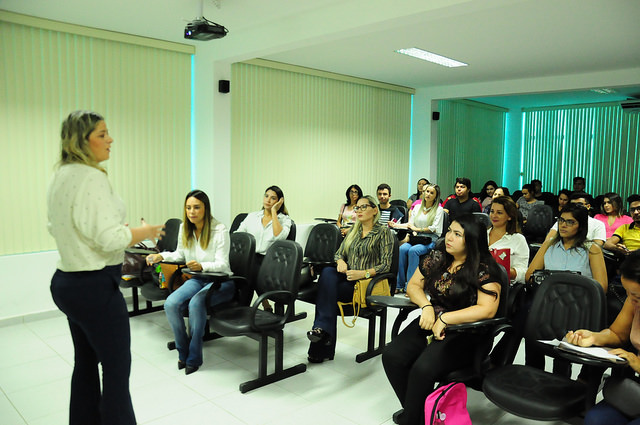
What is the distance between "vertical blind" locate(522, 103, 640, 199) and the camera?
1102 centimetres

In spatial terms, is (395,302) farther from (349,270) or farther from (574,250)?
(574,250)

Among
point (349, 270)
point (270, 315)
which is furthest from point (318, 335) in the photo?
point (349, 270)

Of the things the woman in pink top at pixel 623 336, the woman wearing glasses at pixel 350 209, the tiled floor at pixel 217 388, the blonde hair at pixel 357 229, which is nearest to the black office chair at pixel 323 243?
the blonde hair at pixel 357 229

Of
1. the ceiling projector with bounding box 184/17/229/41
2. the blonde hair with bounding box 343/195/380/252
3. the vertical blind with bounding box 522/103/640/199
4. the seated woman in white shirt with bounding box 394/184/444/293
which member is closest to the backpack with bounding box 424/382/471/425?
the blonde hair with bounding box 343/195/380/252

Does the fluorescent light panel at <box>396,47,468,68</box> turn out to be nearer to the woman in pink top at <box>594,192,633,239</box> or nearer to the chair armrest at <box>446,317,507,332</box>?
the woman in pink top at <box>594,192,633,239</box>

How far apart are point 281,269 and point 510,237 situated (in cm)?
186

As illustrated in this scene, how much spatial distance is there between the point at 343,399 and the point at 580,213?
217 cm

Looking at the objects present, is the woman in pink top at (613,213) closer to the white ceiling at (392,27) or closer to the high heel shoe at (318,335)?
the white ceiling at (392,27)

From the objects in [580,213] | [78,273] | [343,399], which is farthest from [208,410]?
[580,213]

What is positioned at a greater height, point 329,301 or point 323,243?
A: point 323,243

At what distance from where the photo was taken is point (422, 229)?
6152 mm

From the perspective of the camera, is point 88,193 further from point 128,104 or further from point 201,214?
point 128,104

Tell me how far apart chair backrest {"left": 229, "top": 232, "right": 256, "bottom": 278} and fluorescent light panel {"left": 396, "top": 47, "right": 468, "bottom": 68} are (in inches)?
131

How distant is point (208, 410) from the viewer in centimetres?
306
